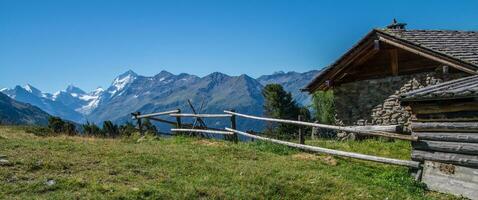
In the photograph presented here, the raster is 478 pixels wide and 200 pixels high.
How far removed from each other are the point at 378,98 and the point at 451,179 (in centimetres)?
995

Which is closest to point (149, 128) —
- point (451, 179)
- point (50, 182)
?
point (50, 182)

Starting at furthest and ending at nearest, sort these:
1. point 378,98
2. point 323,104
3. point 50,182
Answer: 1. point 323,104
2. point 378,98
3. point 50,182

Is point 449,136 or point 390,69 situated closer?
point 449,136

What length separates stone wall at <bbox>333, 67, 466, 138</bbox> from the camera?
2011 cm

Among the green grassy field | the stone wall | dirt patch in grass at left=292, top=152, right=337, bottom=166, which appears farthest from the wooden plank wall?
the stone wall

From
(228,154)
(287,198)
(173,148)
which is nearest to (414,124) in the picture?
(287,198)

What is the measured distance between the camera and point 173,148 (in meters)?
17.4

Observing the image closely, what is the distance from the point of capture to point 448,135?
1255 centimetres

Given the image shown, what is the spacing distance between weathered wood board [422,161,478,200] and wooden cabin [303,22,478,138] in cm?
653

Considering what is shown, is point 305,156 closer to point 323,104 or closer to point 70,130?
point 70,130

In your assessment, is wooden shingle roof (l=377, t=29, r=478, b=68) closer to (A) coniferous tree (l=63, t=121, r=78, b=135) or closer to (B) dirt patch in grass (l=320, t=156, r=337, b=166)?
(B) dirt patch in grass (l=320, t=156, r=337, b=166)

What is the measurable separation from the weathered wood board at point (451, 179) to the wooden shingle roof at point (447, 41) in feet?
21.9

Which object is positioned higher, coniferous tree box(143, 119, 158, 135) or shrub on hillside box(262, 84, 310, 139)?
shrub on hillside box(262, 84, 310, 139)

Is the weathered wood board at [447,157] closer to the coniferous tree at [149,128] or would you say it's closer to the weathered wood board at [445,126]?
the weathered wood board at [445,126]
